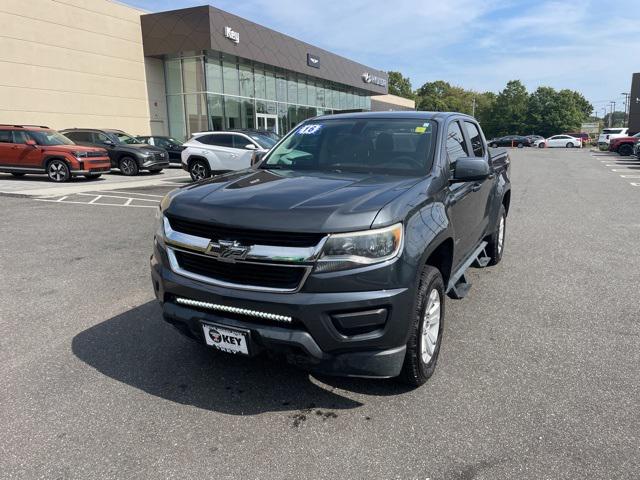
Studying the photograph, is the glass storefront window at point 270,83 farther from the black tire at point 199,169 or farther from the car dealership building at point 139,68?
the black tire at point 199,169

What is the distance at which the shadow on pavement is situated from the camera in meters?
3.03

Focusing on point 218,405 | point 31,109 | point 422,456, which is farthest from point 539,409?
point 31,109

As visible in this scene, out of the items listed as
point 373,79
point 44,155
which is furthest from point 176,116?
point 373,79

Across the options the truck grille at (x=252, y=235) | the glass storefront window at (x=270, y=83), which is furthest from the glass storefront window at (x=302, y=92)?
the truck grille at (x=252, y=235)

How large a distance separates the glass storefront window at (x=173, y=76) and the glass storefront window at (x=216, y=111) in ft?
6.87

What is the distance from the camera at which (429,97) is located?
378 feet

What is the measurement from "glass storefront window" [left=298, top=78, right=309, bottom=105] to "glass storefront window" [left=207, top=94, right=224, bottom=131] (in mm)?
10034

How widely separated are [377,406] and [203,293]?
1.29m

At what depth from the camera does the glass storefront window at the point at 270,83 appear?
31203 millimetres

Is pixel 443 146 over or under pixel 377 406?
over

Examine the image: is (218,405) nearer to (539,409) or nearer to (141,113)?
(539,409)

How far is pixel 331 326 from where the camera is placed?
8.41 ft

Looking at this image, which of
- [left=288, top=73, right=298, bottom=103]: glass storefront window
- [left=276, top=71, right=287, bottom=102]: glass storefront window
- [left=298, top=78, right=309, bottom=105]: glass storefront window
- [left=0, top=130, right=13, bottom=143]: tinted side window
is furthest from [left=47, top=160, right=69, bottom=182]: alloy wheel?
[left=298, top=78, right=309, bottom=105]: glass storefront window

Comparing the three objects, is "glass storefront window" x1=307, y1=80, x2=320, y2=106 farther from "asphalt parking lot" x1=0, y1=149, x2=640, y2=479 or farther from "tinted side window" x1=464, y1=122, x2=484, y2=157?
"asphalt parking lot" x1=0, y1=149, x2=640, y2=479
